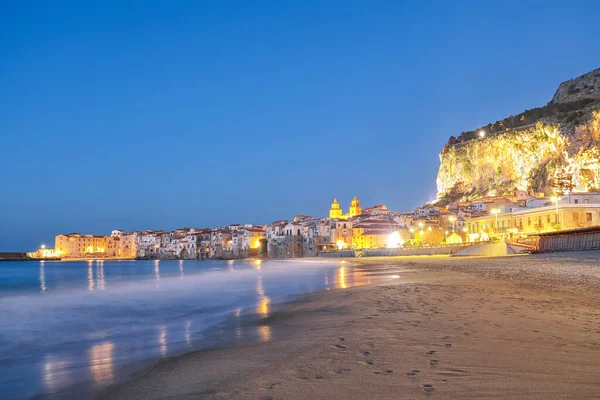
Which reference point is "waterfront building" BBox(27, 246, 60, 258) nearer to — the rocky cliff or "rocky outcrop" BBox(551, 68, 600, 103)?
the rocky cliff

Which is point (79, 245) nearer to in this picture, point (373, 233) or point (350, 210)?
point (350, 210)

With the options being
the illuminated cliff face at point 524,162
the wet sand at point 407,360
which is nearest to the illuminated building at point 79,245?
the illuminated cliff face at point 524,162

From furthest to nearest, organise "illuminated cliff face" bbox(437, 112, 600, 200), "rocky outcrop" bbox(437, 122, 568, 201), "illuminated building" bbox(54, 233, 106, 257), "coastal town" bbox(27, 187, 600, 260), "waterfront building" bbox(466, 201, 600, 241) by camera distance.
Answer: "illuminated building" bbox(54, 233, 106, 257)
"rocky outcrop" bbox(437, 122, 568, 201)
"illuminated cliff face" bbox(437, 112, 600, 200)
"coastal town" bbox(27, 187, 600, 260)
"waterfront building" bbox(466, 201, 600, 241)

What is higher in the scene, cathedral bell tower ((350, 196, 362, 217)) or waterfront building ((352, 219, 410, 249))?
cathedral bell tower ((350, 196, 362, 217))

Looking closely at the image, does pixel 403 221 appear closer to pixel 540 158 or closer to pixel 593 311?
pixel 540 158

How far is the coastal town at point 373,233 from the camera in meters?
48.2

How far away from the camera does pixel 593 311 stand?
298 inches

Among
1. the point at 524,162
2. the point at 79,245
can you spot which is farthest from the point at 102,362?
the point at 79,245

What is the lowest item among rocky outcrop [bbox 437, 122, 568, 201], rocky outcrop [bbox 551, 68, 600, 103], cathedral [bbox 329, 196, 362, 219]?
cathedral [bbox 329, 196, 362, 219]

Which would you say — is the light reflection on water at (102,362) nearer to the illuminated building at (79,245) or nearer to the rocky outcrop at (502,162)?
the rocky outcrop at (502,162)

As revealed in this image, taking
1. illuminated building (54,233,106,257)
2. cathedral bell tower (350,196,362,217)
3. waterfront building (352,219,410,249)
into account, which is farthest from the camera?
cathedral bell tower (350,196,362,217)

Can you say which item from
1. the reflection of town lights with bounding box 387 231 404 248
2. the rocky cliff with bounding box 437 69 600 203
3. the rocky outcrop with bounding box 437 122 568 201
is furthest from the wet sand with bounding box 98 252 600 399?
the rocky outcrop with bounding box 437 122 568 201

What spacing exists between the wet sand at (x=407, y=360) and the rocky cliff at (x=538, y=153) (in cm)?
8100

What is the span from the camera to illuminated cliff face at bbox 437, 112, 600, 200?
80.2m
